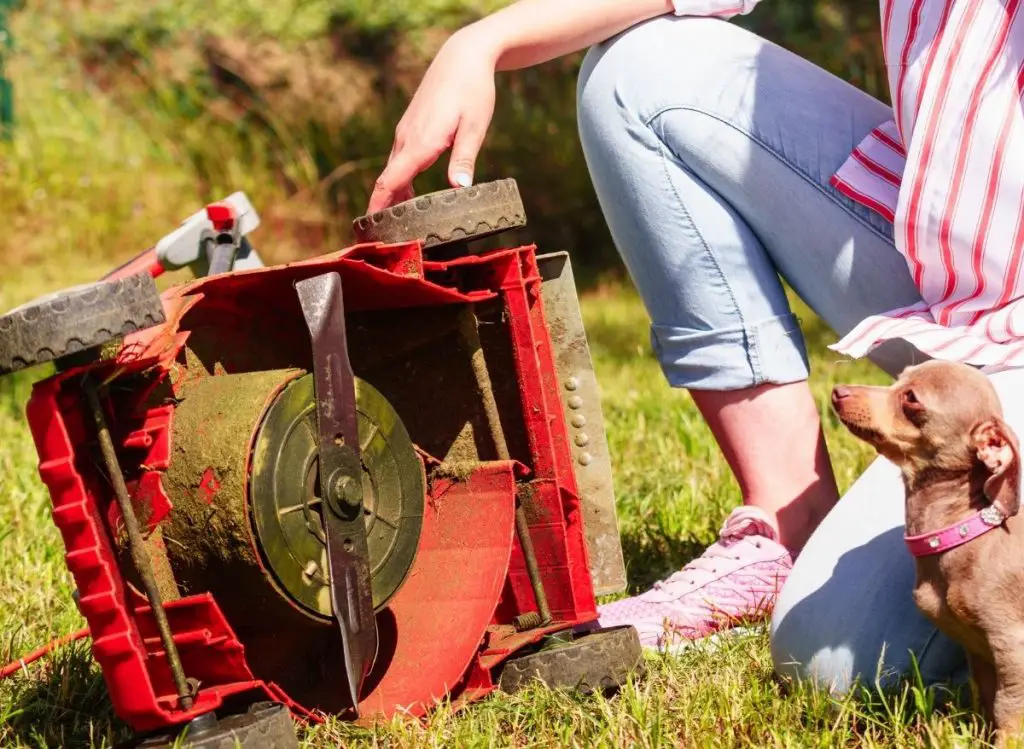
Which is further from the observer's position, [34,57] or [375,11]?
[34,57]

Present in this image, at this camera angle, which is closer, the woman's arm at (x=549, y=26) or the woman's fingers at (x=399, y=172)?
the woman's fingers at (x=399, y=172)

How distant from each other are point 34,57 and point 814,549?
20.3 feet

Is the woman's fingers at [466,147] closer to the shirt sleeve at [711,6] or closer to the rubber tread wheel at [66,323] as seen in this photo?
the shirt sleeve at [711,6]

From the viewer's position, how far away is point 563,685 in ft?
5.91

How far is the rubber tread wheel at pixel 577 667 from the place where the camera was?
180 centimetres

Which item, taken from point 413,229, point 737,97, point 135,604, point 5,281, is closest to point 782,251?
point 737,97

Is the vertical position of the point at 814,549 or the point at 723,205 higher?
the point at 723,205

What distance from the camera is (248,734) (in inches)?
58.6

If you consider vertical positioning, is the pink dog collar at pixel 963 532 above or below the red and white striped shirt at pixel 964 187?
below

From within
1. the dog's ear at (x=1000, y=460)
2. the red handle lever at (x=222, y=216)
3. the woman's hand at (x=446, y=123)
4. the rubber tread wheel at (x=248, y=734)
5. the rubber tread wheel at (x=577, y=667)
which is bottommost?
the rubber tread wheel at (x=577, y=667)

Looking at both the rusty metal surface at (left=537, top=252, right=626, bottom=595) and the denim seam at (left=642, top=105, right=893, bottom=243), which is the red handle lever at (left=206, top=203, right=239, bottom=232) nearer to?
the rusty metal surface at (left=537, top=252, right=626, bottom=595)

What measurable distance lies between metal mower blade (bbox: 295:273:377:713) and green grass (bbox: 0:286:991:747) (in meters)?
0.20

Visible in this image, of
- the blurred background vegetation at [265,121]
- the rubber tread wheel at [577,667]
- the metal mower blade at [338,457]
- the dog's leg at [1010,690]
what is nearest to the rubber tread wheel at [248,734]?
the metal mower blade at [338,457]

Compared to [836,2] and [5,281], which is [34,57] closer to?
[5,281]
